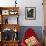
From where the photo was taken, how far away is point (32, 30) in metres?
5.90

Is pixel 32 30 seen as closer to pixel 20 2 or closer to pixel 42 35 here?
pixel 42 35

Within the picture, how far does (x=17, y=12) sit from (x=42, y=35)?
129cm

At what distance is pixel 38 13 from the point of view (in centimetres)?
606

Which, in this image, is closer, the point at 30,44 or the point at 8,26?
the point at 30,44

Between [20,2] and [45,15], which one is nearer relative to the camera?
[45,15]

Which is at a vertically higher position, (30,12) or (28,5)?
(28,5)

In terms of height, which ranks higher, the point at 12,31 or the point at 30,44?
the point at 12,31

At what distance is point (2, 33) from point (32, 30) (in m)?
1.13

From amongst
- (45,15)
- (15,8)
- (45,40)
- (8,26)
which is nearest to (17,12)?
(15,8)

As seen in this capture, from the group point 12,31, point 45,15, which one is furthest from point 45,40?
point 12,31

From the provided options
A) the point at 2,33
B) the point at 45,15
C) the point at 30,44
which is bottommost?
the point at 30,44

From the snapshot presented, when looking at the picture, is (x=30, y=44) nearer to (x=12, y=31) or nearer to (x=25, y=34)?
(x=25, y=34)

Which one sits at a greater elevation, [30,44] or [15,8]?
[15,8]

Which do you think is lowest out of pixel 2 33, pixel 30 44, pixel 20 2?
pixel 30 44
